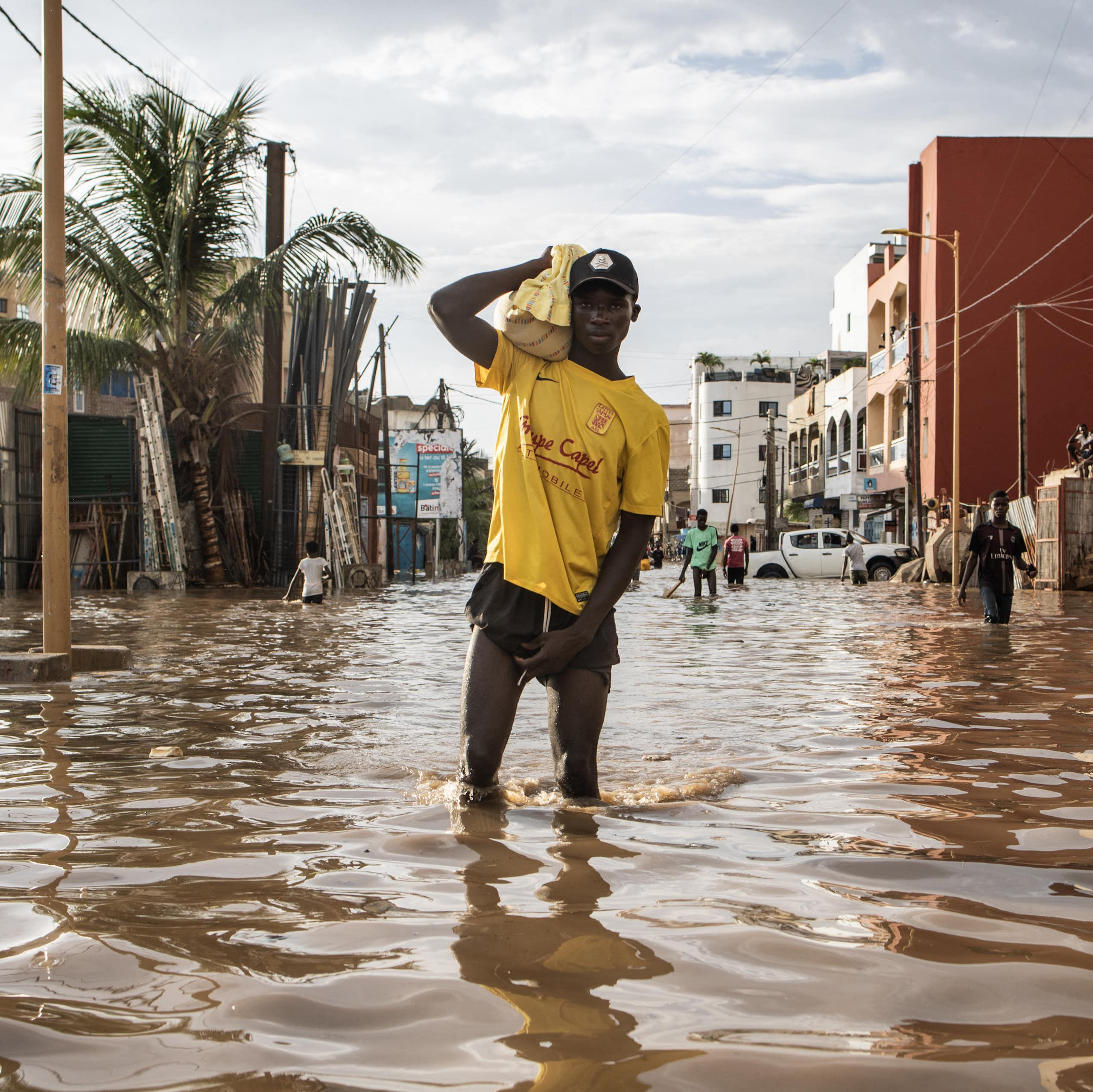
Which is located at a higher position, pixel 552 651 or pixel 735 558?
pixel 552 651

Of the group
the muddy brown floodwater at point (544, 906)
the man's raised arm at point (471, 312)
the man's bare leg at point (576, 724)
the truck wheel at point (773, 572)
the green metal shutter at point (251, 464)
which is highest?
the green metal shutter at point (251, 464)

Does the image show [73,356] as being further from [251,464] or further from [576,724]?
[576,724]

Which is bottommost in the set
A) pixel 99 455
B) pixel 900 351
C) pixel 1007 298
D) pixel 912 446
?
pixel 99 455

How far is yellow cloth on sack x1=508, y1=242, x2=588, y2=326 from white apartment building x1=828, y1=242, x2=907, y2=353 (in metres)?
53.0

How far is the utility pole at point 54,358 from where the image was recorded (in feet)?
26.5

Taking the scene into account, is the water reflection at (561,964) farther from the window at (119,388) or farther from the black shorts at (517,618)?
the window at (119,388)

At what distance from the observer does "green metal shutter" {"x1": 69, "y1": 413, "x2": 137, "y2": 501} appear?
25984 mm

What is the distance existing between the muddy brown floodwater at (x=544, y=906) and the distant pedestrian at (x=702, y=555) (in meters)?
14.5

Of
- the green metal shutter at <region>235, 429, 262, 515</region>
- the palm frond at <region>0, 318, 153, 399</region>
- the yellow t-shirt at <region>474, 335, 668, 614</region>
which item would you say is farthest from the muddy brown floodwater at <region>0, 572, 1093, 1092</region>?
the green metal shutter at <region>235, 429, 262, 515</region>

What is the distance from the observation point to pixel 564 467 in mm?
3586

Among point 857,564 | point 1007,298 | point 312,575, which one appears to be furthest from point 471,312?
point 1007,298

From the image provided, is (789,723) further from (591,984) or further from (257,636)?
(257,636)

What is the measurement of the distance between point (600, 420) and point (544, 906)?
1501 millimetres

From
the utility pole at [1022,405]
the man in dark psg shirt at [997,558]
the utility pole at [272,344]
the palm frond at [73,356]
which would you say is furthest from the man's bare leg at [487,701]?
the utility pole at [1022,405]
